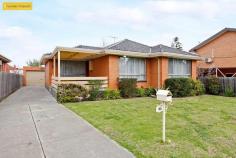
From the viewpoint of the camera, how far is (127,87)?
569 inches

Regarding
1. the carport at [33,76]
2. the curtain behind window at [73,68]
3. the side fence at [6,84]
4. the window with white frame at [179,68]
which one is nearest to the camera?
the side fence at [6,84]

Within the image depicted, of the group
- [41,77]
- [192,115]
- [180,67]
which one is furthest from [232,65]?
[41,77]

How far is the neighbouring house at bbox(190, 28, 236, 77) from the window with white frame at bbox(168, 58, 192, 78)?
5.19 metres

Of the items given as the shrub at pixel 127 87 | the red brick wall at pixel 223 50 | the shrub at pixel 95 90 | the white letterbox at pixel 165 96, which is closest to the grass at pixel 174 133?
A: the white letterbox at pixel 165 96

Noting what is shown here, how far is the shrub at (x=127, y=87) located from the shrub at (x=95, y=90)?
5.22 feet

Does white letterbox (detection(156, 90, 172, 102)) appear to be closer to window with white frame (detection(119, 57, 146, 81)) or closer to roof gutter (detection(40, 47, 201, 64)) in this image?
roof gutter (detection(40, 47, 201, 64))

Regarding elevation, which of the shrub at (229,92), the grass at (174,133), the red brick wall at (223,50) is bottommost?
the grass at (174,133)

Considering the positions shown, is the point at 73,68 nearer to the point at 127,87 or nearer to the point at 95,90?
the point at 95,90

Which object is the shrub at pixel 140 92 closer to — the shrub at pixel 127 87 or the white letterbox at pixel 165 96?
the shrub at pixel 127 87

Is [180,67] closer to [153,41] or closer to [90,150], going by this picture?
[90,150]

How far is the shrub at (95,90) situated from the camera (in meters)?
13.3

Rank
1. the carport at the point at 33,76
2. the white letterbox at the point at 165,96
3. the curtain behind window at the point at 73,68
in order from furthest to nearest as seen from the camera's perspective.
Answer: the carport at the point at 33,76
the curtain behind window at the point at 73,68
the white letterbox at the point at 165,96

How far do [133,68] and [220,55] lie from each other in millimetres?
12957

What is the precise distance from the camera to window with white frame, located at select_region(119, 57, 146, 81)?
15.2m
